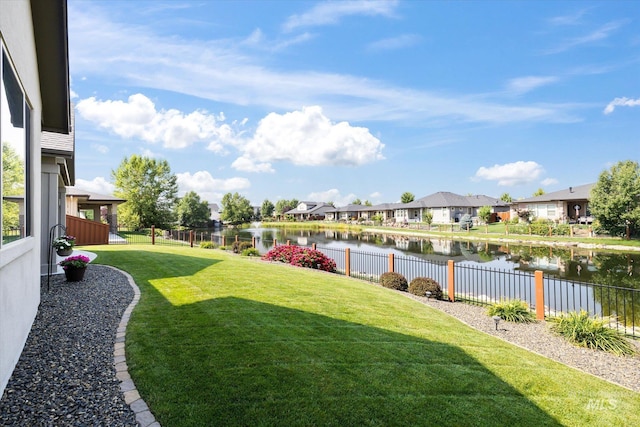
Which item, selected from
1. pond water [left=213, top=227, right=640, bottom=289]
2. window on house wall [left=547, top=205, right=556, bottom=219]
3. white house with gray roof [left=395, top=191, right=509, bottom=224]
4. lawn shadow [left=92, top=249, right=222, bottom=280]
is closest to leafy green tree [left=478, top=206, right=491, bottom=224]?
white house with gray roof [left=395, top=191, right=509, bottom=224]

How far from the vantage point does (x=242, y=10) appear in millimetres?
10109

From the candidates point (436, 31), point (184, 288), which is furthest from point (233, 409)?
point (436, 31)

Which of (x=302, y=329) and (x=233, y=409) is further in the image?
(x=302, y=329)

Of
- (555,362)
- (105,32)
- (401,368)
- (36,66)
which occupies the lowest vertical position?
(555,362)

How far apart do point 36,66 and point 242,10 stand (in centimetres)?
621

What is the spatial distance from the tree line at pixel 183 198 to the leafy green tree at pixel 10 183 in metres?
36.4

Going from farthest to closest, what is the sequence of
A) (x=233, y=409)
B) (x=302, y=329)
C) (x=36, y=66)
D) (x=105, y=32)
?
(x=105, y=32) < (x=36, y=66) < (x=302, y=329) < (x=233, y=409)

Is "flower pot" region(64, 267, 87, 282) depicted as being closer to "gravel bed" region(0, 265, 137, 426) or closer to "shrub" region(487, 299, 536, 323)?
"gravel bed" region(0, 265, 137, 426)

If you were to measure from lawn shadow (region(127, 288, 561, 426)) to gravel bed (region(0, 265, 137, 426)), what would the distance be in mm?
325

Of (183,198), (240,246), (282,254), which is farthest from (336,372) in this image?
(183,198)

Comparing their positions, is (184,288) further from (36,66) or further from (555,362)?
(555,362)

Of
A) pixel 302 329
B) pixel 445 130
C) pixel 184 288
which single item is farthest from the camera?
pixel 445 130

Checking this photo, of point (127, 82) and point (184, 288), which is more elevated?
point (127, 82)

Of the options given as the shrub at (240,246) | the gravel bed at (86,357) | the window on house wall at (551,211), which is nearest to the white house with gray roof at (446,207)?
the window on house wall at (551,211)
